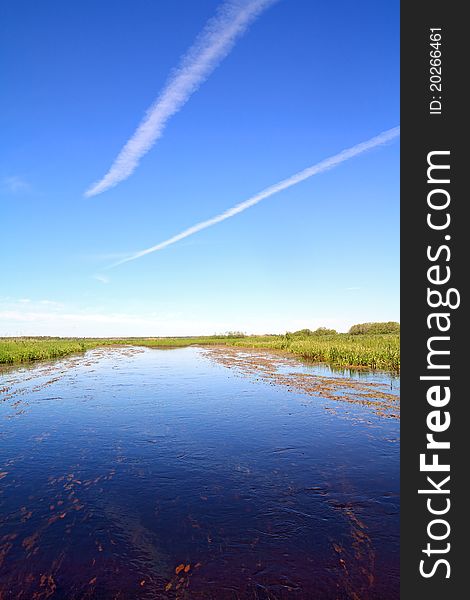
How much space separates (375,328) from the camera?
329ft

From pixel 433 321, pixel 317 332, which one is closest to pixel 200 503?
pixel 433 321

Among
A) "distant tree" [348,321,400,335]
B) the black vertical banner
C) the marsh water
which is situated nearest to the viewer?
the black vertical banner

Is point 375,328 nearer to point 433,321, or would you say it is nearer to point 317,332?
point 317,332

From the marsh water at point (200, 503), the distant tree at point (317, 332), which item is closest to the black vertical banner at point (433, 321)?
the marsh water at point (200, 503)

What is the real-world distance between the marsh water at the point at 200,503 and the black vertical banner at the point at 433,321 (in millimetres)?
1384

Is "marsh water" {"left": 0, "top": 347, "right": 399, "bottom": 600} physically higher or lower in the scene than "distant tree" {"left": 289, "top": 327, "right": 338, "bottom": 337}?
lower

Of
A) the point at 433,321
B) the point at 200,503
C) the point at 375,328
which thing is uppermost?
the point at 375,328

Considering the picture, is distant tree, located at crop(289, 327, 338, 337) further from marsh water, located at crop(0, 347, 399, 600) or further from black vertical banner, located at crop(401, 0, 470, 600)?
black vertical banner, located at crop(401, 0, 470, 600)

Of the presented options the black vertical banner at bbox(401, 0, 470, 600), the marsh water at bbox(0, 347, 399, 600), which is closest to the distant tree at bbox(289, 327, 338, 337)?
the marsh water at bbox(0, 347, 399, 600)

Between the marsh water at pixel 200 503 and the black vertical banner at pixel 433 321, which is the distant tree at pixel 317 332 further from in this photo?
the black vertical banner at pixel 433 321

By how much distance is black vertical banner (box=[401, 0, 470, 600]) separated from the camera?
180 inches

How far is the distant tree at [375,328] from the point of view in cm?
9579

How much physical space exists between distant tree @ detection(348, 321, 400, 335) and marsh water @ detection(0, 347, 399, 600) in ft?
276

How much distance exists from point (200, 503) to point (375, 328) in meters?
100
